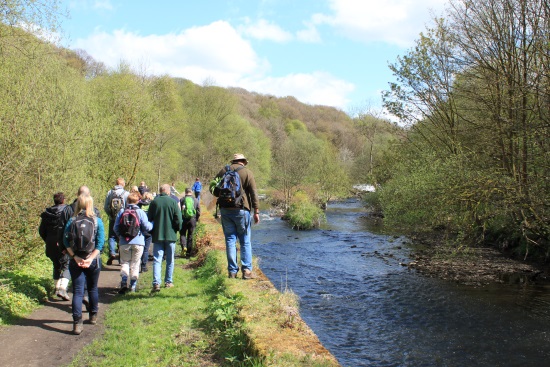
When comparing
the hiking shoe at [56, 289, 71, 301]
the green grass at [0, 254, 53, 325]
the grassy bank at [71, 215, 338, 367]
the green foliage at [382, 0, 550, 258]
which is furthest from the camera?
the green foliage at [382, 0, 550, 258]

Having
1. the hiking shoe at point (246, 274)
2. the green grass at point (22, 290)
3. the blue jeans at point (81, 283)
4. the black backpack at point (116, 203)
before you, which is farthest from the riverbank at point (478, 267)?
the green grass at point (22, 290)

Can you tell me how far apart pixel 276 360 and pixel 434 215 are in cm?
1213

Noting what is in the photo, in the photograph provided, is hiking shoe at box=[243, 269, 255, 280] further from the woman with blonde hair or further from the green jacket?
the woman with blonde hair

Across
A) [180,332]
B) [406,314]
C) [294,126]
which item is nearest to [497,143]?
[406,314]

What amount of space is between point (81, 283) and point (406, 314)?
313 inches

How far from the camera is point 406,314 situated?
1077cm

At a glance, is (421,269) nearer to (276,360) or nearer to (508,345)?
(508,345)

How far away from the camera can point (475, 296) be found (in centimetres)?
1210

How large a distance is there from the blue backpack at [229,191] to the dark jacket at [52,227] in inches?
110

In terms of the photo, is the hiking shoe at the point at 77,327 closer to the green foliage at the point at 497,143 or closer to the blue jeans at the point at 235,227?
the blue jeans at the point at 235,227

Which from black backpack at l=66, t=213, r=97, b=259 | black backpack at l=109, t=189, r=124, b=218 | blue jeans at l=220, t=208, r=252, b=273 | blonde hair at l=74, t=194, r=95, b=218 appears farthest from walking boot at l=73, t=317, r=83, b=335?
black backpack at l=109, t=189, r=124, b=218

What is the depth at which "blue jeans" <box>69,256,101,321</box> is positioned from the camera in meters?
6.00

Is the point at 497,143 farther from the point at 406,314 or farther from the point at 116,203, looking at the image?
the point at 116,203

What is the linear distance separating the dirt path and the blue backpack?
2.68 metres
